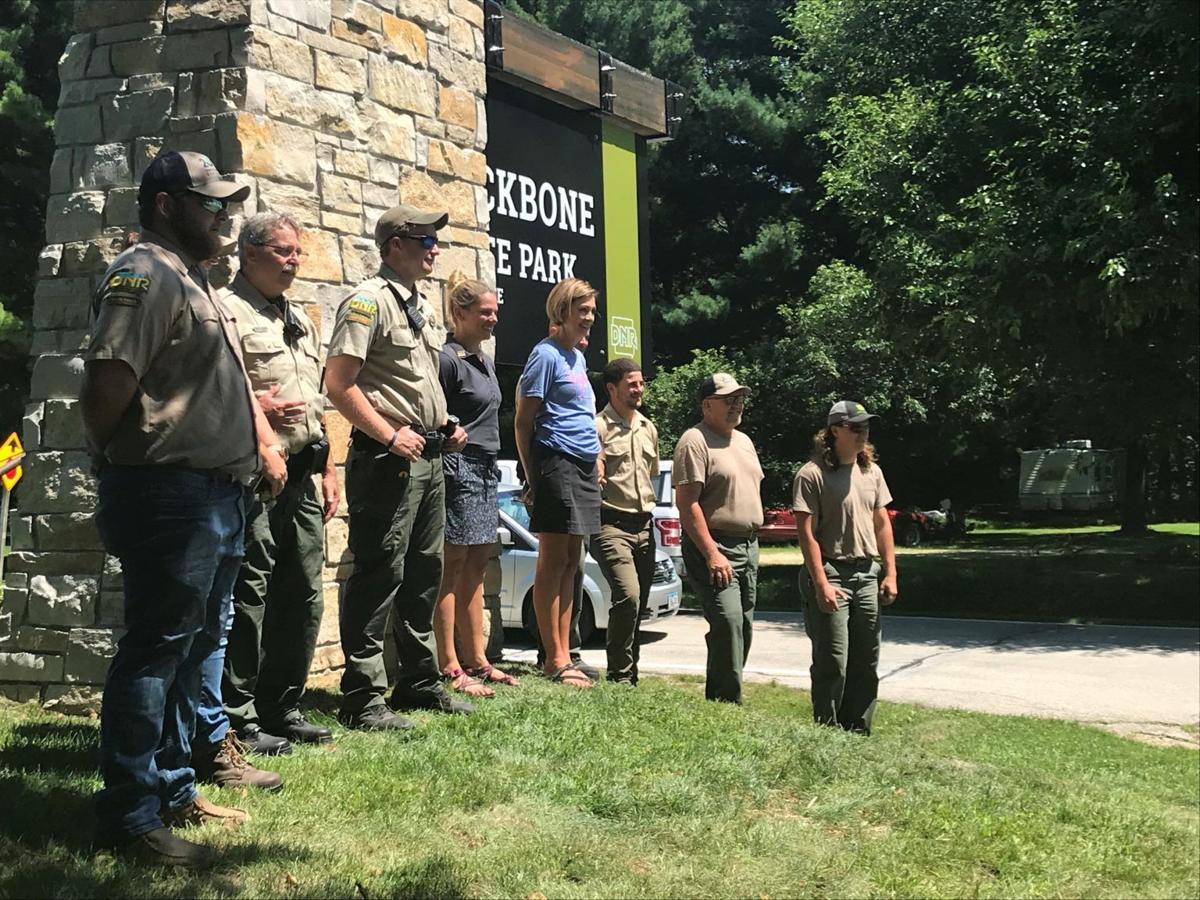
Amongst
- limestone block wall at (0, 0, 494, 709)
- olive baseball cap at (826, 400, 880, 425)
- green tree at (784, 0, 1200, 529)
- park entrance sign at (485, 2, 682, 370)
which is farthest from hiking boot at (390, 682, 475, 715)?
green tree at (784, 0, 1200, 529)

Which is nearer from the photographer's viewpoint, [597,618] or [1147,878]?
[1147,878]

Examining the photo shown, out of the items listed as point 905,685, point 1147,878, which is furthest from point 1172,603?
point 1147,878

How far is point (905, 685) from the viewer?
35.6 ft

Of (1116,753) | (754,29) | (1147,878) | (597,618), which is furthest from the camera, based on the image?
(754,29)

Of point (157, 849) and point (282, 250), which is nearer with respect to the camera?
point (157, 849)

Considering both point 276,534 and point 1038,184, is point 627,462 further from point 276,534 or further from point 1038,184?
point 1038,184

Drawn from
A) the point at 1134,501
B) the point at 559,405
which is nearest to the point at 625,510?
the point at 559,405

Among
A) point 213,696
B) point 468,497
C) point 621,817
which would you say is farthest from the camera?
point 468,497

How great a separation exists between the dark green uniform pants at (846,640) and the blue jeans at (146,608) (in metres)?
4.14

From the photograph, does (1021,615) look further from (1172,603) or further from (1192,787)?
(1192,787)

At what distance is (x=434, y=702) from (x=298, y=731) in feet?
3.05

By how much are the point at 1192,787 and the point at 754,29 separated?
31.1 metres

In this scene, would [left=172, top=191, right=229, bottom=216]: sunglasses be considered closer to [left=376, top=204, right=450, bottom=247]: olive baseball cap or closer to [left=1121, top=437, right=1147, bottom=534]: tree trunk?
[left=376, top=204, right=450, bottom=247]: olive baseball cap

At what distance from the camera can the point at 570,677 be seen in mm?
7059
